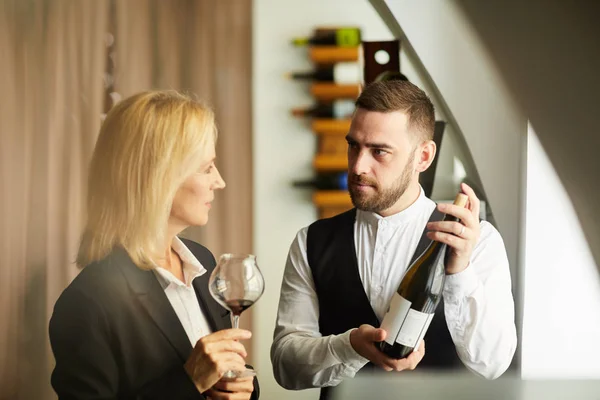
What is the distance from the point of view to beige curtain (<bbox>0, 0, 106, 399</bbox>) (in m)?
1.47

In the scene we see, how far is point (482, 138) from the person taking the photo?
5.01 ft

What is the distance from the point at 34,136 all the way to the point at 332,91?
24.1 inches

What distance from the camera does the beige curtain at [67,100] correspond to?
1.47 meters

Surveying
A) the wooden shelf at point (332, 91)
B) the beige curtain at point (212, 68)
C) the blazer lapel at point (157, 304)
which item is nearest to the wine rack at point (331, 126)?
the wooden shelf at point (332, 91)

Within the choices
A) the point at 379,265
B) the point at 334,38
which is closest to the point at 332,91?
the point at 334,38

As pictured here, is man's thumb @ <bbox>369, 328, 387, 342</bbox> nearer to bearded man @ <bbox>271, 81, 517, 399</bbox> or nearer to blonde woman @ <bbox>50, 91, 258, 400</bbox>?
bearded man @ <bbox>271, 81, 517, 399</bbox>

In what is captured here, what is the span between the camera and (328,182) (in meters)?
1.47

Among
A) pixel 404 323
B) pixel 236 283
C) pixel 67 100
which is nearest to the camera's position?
pixel 236 283

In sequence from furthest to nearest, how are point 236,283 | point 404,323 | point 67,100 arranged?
point 67,100
point 404,323
point 236,283

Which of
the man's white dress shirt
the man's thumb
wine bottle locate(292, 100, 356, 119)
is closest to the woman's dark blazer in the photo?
the man's white dress shirt

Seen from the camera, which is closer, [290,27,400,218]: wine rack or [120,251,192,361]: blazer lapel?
[120,251,192,361]: blazer lapel

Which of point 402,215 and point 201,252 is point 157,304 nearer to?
point 201,252

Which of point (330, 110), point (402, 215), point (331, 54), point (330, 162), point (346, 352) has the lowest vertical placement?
point (346, 352)

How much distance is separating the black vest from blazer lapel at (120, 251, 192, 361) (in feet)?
0.92
